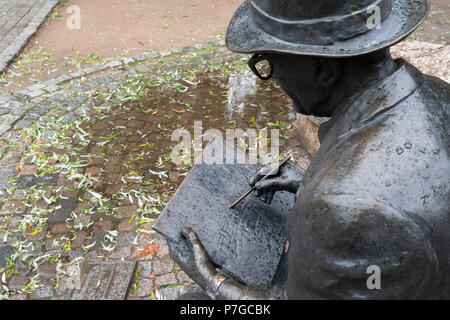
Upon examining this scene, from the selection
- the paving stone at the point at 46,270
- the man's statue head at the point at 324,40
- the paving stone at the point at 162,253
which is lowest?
the paving stone at the point at 46,270

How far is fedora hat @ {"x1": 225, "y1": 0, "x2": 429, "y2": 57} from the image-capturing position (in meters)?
1.74

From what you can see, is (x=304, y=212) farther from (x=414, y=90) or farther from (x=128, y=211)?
(x=128, y=211)

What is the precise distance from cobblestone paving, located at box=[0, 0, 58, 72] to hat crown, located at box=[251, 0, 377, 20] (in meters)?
6.71

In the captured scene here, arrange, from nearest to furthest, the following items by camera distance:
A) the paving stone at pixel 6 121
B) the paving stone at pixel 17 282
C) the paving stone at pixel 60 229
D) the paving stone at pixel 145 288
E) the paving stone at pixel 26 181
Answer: the paving stone at pixel 145 288, the paving stone at pixel 17 282, the paving stone at pixel 60 229, the paving stone at pixel 26 181, the paving stone at pixel 6 121

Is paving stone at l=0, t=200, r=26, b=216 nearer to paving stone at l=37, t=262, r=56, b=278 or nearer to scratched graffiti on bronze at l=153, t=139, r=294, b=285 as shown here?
paving stone at l=37, t=262, r=56, b=278

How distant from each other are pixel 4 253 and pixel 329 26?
3.67 meters

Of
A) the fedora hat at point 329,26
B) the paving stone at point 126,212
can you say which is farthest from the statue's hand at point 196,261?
the paving stone at point 126,212

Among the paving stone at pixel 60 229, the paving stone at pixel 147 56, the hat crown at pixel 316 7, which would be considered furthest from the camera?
the paving stone at pixel 147 56

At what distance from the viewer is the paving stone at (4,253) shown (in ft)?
13.2

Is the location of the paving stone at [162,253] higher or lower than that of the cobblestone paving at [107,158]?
higher

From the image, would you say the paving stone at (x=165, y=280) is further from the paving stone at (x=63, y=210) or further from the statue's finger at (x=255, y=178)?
the statue's finger at (x=255, y=178)

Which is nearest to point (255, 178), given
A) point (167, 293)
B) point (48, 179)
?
point (167, 293)

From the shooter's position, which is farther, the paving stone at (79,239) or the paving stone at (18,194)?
the paving stone at (18,194)

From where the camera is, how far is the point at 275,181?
2.57 m
